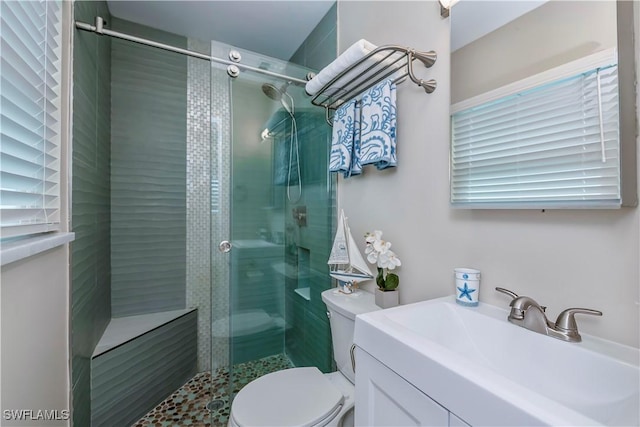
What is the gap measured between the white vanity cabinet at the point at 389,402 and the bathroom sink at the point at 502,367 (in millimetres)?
20

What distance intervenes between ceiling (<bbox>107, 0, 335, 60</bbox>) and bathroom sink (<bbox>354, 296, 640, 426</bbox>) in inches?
77.7

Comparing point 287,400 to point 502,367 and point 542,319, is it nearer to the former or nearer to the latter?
point 502,367

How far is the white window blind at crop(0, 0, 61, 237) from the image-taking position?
2.23ft

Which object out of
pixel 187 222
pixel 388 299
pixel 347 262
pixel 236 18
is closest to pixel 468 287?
pixel 388 299

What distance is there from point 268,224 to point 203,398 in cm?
129

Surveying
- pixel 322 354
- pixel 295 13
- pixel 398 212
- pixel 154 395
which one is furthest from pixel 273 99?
pixel 154 395

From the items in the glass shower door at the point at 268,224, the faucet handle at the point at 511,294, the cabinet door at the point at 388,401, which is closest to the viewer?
the cabinet door at the point at 388,401

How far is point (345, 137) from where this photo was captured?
4.60 feet

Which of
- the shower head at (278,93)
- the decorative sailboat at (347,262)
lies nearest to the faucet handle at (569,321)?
the decorative sailboat at (347,262)

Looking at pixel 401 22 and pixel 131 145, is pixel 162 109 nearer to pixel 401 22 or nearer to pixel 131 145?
pixel 131 145

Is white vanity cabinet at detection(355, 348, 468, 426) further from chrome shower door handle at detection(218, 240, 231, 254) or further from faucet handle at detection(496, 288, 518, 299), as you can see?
chrome shower door handle at detection(218, 240, 231, 254)

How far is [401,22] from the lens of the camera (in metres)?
1.26

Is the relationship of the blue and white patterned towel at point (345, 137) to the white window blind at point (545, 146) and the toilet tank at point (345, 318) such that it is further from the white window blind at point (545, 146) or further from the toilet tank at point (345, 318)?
the toilet tank at point (345, 318)

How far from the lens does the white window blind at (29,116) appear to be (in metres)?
0.68
